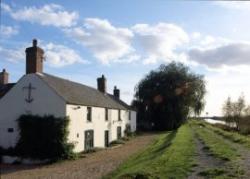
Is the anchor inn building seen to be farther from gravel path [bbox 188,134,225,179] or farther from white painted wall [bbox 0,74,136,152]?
gravel path [bbox 188,134,225,179]

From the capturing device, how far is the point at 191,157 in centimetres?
1662

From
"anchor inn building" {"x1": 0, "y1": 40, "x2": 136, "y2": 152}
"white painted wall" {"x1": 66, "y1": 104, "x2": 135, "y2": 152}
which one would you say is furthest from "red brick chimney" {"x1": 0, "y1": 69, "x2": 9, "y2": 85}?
"white painted wall" {"x1": 66, "y1": 104, "x2": 135, "y2": 152}

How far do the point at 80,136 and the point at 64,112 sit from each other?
3.68 m

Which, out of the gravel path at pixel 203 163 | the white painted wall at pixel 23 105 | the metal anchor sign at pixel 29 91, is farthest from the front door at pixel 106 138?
the gravel path at pixel 203 163

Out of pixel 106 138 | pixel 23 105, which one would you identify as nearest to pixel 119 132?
pixel 106 138

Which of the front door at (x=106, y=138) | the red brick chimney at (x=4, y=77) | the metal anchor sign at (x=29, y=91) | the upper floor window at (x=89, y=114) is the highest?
the red brick chimney at (x=4, y=77)

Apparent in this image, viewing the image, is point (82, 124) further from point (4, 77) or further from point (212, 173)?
point (212, 173)

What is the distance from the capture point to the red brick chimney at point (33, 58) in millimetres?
28078

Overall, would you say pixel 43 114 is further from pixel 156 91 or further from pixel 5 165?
pixel 156 91

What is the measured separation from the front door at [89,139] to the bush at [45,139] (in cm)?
413

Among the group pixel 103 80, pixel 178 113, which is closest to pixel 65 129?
pixel 103 80

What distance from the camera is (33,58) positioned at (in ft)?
93.3

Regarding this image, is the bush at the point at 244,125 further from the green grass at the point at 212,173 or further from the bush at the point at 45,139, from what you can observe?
the green grass at the point at 212,173

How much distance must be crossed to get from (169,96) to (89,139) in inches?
1305
